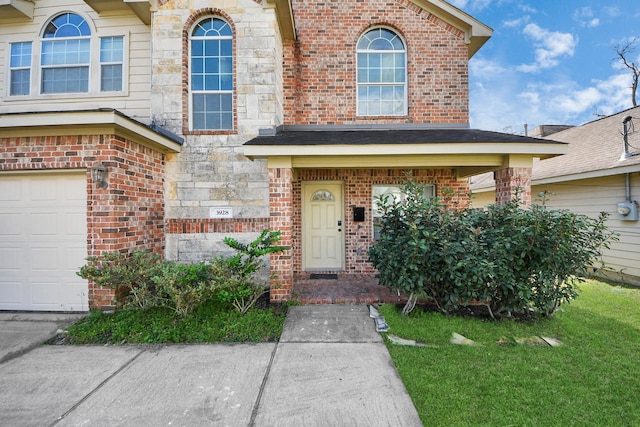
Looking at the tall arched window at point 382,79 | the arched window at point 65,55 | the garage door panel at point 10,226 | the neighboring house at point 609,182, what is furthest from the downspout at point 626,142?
the garage door panel at point 10,226

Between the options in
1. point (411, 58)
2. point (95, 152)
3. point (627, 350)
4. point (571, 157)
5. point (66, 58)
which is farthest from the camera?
point (571, 157)

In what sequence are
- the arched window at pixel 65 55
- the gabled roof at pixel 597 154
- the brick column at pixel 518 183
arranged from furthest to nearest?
the gabled roof at pixel 597 154, the arched window at pixel 65 55, the brick column at pixel 518 183

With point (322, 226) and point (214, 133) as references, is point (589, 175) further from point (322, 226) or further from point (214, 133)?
point (214, 133)

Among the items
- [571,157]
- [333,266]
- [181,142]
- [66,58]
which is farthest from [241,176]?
[571,157]

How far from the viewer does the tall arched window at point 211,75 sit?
20.2ft

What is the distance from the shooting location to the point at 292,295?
5398 mm

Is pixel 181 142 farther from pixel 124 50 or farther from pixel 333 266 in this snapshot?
pixel 333 266

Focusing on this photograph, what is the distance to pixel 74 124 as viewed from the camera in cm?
445

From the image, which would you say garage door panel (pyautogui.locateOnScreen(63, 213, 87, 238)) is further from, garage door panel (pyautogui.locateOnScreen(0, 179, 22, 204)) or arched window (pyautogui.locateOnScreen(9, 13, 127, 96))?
arched window (pyautogui.locateOnScreen(9, 13, 127, 96))

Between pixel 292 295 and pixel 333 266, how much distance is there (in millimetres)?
1933

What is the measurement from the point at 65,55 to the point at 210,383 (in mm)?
7451

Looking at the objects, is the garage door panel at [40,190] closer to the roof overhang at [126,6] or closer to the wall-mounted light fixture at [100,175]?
the wall-mounted light fixture at [100,175]

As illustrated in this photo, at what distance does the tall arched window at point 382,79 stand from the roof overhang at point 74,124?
4690 mm

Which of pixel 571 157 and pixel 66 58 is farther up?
pixel 66 58
